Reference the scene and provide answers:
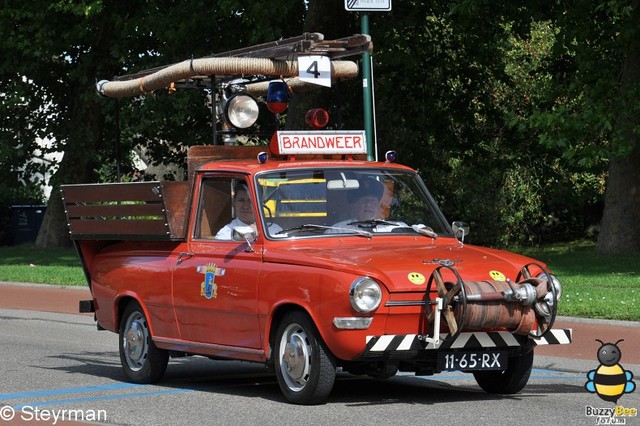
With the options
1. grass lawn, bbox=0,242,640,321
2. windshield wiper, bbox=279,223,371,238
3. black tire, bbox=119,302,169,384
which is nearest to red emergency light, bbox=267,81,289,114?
windshield wiper, bbox=279,223,371,238

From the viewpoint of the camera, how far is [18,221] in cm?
4738

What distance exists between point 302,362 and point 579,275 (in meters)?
13.5

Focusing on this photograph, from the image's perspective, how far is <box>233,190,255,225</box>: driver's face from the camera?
434 inches

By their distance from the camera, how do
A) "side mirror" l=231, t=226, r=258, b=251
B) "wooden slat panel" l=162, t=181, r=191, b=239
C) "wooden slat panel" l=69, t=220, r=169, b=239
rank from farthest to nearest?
"wooden slat panel" l=69, t=220, r=169, b=239 < "wooden slat panel" l=162, t=181, r=191, b=239 < "side mirror" l=231, t=226, r=258, b=251

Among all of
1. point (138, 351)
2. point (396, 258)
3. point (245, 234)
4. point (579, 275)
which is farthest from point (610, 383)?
point (579, 275)

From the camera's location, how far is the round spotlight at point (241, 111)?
12469mm

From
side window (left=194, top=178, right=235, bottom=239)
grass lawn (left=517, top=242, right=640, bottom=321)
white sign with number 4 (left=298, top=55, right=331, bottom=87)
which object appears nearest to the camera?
side window (left=194, top=178, right=235, bottom=239)

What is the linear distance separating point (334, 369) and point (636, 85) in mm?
17338

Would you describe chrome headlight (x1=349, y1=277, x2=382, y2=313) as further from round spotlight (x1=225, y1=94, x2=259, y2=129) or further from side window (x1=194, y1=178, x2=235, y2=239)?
round spotlight (x1=225, y1=94, x2=259, y2=129)

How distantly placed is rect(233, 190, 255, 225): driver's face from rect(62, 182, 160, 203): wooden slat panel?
844mm

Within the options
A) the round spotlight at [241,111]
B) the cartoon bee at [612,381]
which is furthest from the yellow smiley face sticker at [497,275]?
the round spotlight at [241,111]

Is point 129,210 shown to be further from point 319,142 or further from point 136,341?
point 319,142

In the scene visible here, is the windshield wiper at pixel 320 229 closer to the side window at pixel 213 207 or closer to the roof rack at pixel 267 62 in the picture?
the side window at pixel 213 207

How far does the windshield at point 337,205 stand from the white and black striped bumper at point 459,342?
138cm
